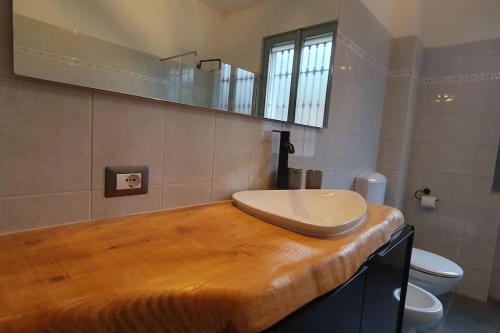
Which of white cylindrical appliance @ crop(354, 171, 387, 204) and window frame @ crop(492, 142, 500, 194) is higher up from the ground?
window frame @ crop(492, 142, 500, 194)

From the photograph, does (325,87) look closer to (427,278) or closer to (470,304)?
(427,278)

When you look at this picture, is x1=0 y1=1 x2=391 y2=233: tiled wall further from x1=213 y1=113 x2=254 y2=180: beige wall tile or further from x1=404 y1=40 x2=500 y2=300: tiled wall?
A: x1=404 y1=40 x2=500 y2=300: tiled wall

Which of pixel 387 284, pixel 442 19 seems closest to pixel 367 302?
pixel 387 284

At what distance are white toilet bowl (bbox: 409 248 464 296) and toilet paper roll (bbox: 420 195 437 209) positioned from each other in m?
0.52

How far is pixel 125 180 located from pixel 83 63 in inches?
11.6

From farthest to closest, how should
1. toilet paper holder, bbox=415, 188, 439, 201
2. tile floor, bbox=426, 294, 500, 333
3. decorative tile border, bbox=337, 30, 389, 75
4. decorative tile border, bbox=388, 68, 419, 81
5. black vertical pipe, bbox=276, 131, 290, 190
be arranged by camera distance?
toilet paper holder, bbox=415, 188, 439, 201 → decorative tile border, bbox=388, 68, 419, 81 → tile floor, bbox=426, 294, 500, 333 → decorative tile border, bbox=337, 30, 389, 75 → black vertical pipe, bbox=276, 131, 290, 190

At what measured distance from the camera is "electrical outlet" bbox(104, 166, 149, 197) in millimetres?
670

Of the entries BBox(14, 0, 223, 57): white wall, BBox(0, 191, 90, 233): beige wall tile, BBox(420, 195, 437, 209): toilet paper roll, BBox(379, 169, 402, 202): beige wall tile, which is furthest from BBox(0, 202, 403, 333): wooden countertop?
BBox(420, 195, 437, 209): toilet paper roll

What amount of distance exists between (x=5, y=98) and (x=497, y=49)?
8.36 feet

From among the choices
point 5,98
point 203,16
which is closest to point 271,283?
point 5,98

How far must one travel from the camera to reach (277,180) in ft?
3.70

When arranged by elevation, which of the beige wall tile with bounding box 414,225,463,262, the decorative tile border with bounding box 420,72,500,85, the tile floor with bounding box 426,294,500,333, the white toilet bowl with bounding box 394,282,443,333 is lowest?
the tile floor with bounding box 426,294,500,333

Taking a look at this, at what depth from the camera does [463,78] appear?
187cm

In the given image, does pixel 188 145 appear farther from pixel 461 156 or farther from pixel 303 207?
pixel 461 156
